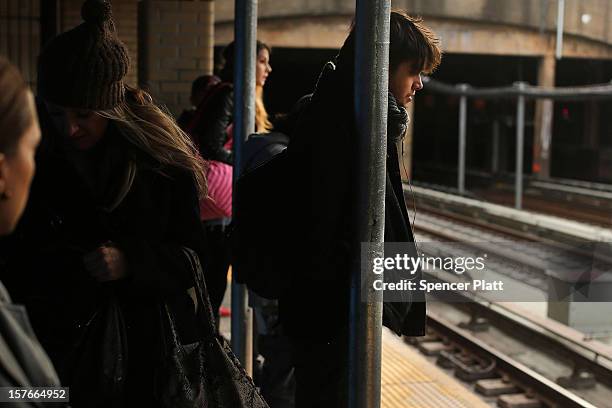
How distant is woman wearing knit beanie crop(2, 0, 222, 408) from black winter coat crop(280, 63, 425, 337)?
0.99ft

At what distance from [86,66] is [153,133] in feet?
0.90

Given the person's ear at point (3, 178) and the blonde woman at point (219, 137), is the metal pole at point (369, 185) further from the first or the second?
the blonde woman at point (219, 137)

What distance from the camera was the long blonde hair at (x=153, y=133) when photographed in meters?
2.44

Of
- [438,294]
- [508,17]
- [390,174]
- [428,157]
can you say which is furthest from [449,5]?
[390,174]

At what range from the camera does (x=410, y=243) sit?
8.54 feet

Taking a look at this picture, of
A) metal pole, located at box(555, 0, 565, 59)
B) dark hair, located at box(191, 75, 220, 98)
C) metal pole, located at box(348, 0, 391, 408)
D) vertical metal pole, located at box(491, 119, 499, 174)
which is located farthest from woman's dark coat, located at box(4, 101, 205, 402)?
vertical metal pole, located at box(491, 119, 499, 174)

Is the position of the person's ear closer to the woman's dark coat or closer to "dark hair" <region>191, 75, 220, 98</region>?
the woman's dark coat

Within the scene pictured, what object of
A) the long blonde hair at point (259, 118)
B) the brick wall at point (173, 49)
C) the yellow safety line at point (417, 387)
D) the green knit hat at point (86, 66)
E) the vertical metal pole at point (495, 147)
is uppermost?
the brick wall at point (173, 49)

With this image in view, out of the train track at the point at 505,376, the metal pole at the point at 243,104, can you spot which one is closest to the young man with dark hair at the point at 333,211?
the metal pole at the point at 243,104

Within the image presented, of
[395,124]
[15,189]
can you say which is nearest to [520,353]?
[395,124]

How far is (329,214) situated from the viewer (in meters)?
2.33

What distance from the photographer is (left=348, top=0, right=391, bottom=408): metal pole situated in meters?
2.20

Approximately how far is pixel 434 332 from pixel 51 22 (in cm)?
417

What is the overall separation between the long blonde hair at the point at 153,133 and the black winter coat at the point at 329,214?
0.94ft
